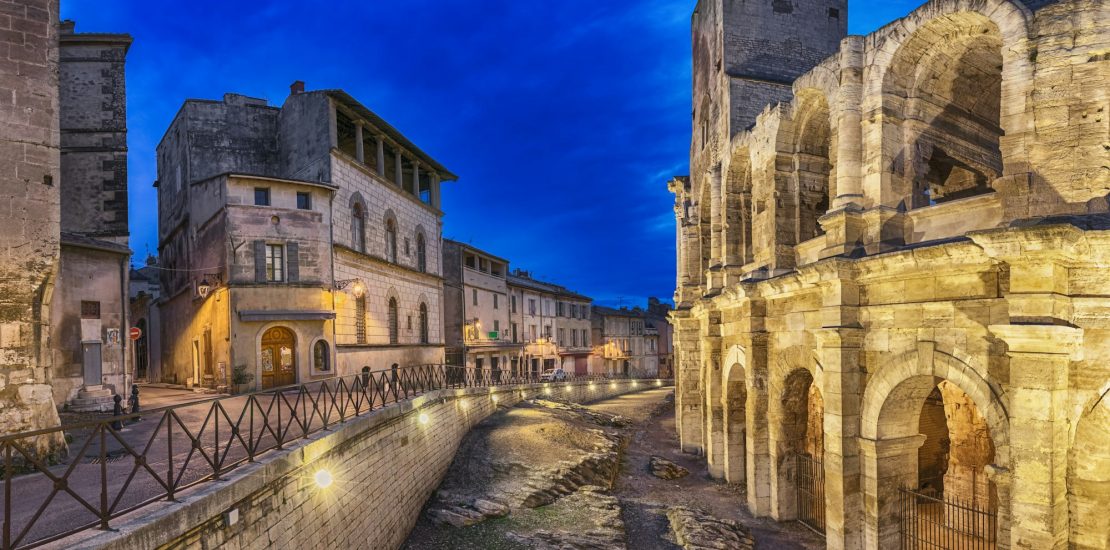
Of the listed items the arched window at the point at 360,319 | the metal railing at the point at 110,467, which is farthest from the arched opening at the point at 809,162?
the arched window at the point at 360,319

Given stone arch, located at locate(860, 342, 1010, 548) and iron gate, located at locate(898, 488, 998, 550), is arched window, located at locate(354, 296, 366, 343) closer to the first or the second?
stone arch, located at locate(860, 342, 1010, 548)

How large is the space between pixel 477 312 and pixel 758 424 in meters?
23.9

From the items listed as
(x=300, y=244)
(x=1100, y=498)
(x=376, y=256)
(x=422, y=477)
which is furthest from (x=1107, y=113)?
(x=376, y=256)

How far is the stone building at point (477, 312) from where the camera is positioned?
3391 centimetres

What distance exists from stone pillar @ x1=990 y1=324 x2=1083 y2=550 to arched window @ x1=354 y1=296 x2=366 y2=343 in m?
19.8

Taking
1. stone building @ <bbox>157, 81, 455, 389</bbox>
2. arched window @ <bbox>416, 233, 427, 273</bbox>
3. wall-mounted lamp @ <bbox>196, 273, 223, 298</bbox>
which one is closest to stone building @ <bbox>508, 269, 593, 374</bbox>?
arched window @ <bbox>416, 233, 427, 273</bbox>

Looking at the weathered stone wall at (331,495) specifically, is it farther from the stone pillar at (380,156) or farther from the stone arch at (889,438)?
the stone pillar at (380,156)

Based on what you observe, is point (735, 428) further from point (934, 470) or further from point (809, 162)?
point (809, 162)

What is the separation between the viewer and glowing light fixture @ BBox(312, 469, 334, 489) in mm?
9273

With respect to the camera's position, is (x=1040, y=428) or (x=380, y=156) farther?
(x=380, y=156)

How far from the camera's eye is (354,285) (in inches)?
839

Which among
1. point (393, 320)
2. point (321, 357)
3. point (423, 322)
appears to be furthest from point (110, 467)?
point (423, 322)

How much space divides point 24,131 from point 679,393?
2080 centimetres

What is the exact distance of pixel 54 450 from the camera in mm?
8883
